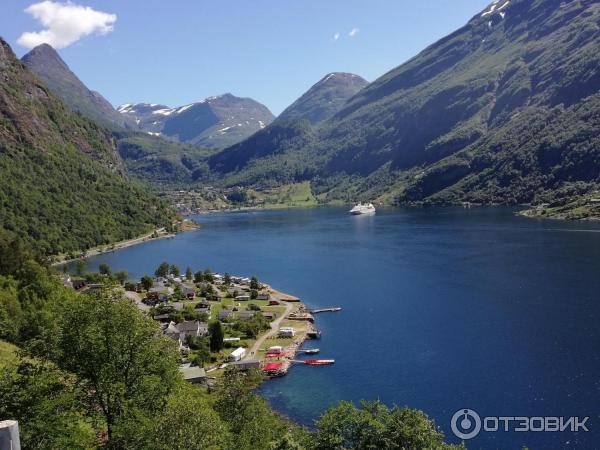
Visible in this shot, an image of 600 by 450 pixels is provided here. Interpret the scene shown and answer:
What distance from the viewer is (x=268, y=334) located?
233 feet

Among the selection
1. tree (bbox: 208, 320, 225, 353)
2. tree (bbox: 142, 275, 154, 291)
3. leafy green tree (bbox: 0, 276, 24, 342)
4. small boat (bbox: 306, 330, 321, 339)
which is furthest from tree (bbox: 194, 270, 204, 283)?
leafy green tree (bbox: 0, 276, 24, 342)

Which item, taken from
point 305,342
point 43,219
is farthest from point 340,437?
point 43,219

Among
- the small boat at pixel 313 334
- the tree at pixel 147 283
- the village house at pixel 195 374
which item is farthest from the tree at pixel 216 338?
the tree at pixel 147 283

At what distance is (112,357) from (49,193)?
156461mm

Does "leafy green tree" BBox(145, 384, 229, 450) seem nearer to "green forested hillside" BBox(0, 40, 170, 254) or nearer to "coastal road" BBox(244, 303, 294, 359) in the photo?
"coastal road" BBox(244, 303, 294, 359)

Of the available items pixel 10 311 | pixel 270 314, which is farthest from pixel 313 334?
pixel 10 311

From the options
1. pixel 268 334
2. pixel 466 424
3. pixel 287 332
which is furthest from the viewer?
pixel 268 334

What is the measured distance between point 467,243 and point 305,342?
78.4m

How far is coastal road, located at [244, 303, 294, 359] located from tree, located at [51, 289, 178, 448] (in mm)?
40478

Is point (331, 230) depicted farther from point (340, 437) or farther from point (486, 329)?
point (340, 437)

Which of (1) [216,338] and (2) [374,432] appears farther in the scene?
(1) [216,338]

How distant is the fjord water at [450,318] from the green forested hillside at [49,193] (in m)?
15.3

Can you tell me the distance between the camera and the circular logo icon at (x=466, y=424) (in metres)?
43.2

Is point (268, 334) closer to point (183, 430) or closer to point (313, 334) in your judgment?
point (313, 334)
